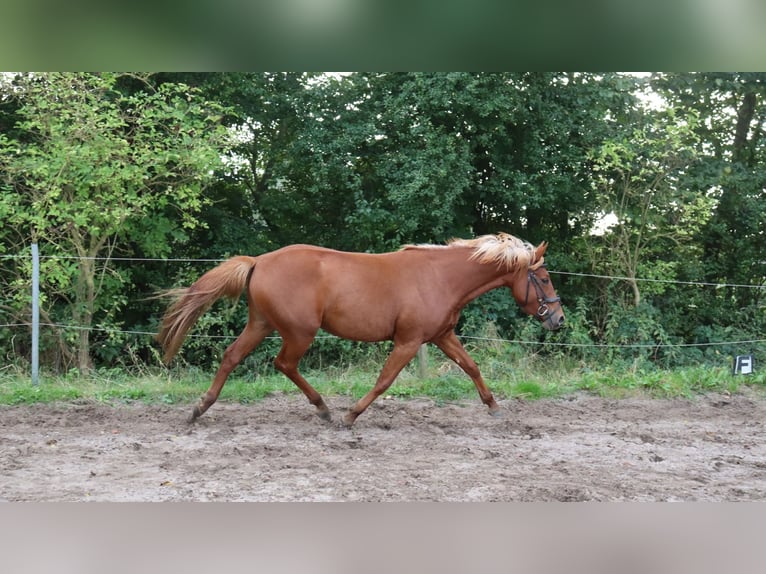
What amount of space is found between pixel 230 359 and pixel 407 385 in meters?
2.22

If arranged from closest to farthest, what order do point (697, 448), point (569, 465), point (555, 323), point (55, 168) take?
point (569, 465) < point (697, 448) < point (555, 323) < point (55, 168)

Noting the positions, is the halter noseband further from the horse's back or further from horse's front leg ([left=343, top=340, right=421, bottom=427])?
horse's front leg ([left=343, top=340, right=421, bottom=427])

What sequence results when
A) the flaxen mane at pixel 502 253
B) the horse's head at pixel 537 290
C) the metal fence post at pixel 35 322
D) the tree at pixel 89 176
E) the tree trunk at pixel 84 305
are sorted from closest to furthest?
1. the flaxen mane at pixel 502 253
2. the horse's head at pixel 537 290
3. the metal fence post at pixel 35 322
4. the tree at pixel 89 176
5. the tree trunk at pixel 84 305

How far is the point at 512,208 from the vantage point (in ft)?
36.3

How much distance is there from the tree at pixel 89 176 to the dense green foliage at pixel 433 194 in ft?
0.15

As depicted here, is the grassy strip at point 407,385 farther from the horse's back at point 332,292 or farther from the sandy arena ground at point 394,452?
the horse's back at point 332,292

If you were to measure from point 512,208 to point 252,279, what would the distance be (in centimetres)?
650

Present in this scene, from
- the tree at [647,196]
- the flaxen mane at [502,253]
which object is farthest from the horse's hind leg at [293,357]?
the tree at [647,196]

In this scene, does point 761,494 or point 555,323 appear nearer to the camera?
point 761,494

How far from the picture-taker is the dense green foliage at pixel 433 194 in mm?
8656
